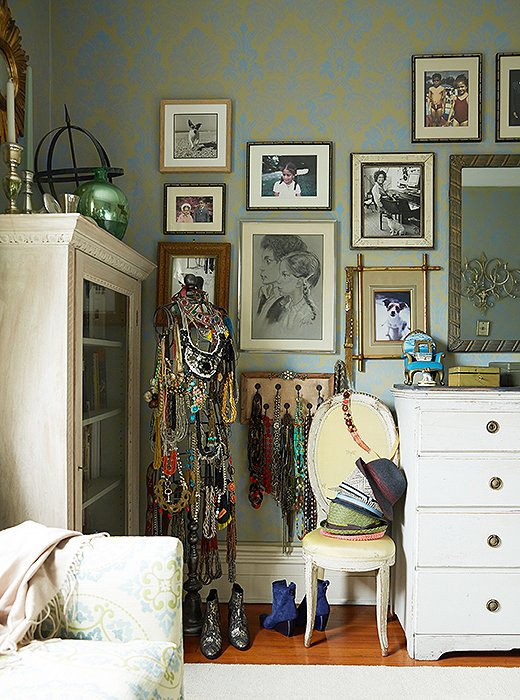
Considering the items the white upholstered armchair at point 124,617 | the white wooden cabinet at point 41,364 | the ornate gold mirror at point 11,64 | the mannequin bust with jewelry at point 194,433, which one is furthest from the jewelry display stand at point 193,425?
the white upholstered armchair at point 124,617

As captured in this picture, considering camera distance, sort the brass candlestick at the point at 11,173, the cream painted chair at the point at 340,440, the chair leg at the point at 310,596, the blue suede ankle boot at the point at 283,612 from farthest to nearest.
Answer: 1. the cream painted chair at the point at 340,440
2. the blue suede ankle boot at the point at 283,612
3. the chair leg at the point at 310,596
4. the brass candlestick at the point at 11,173

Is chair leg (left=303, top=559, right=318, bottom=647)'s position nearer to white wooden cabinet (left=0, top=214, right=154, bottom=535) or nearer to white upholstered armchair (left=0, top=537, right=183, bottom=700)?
white wooden cabinet (left=0, top=214, right=154, bottom=535)

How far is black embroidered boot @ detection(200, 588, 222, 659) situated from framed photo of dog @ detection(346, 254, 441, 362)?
1.28 m

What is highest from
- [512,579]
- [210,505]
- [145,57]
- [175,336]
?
[145,57]

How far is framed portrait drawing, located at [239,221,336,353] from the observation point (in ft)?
11.7

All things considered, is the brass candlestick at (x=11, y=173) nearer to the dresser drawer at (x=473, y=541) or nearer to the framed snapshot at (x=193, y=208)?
the framed snapshot at (x=193, y=208)

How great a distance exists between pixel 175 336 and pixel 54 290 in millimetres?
742

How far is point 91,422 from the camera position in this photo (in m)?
2.75

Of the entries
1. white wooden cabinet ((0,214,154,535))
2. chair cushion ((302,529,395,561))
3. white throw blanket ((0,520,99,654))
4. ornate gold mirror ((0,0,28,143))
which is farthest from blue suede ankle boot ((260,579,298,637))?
ornate gold mirror ((0,0,28,143))

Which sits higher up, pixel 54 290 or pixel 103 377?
pixel 54 290

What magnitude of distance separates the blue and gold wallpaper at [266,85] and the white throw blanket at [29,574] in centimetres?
167

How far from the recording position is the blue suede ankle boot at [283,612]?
3.12 m

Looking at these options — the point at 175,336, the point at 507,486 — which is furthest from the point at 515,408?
the point at 175,336

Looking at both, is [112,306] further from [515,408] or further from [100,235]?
[515,408]
